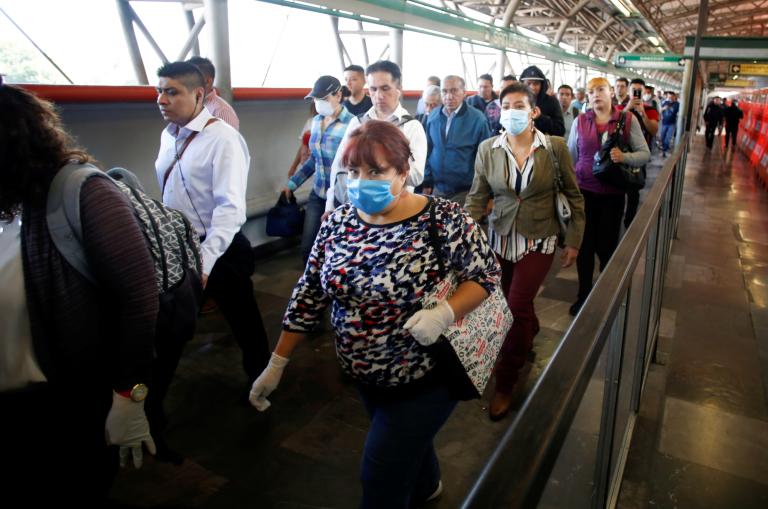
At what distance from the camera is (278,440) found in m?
2.74

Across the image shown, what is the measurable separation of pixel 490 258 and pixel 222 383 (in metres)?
2.13

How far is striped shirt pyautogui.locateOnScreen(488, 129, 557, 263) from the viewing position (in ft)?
9.61

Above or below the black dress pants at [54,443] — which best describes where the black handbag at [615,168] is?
above

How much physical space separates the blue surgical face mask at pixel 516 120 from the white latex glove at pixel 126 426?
2181mm

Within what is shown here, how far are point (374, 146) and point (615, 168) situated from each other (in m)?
2.99

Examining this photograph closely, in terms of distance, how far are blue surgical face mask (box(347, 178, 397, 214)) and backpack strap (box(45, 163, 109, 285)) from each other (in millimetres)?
733

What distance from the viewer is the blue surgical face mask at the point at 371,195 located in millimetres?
1679

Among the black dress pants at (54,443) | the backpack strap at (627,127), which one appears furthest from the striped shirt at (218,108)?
the backpack strap at (627,127)

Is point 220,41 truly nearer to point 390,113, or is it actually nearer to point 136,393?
point 390,113

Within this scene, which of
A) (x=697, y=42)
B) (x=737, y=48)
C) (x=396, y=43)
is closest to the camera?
(x=396, y=43)

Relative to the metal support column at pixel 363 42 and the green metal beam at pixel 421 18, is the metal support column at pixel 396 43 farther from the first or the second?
the metal support column at pixel 363 42

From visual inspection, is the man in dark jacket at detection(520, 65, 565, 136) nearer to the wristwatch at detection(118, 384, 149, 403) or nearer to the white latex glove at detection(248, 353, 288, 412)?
the white latex glove at detection(248, 353, 288, 412)

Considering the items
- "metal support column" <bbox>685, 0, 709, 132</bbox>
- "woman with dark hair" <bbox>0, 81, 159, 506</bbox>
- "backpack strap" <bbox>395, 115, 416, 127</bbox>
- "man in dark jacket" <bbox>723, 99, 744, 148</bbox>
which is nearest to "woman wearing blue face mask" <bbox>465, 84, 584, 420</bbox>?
"backpack strap" <bbox>395, 115, 416, 127</bbox>

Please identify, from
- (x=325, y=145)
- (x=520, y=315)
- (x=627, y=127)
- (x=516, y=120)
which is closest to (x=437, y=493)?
(x=520, y=315)
